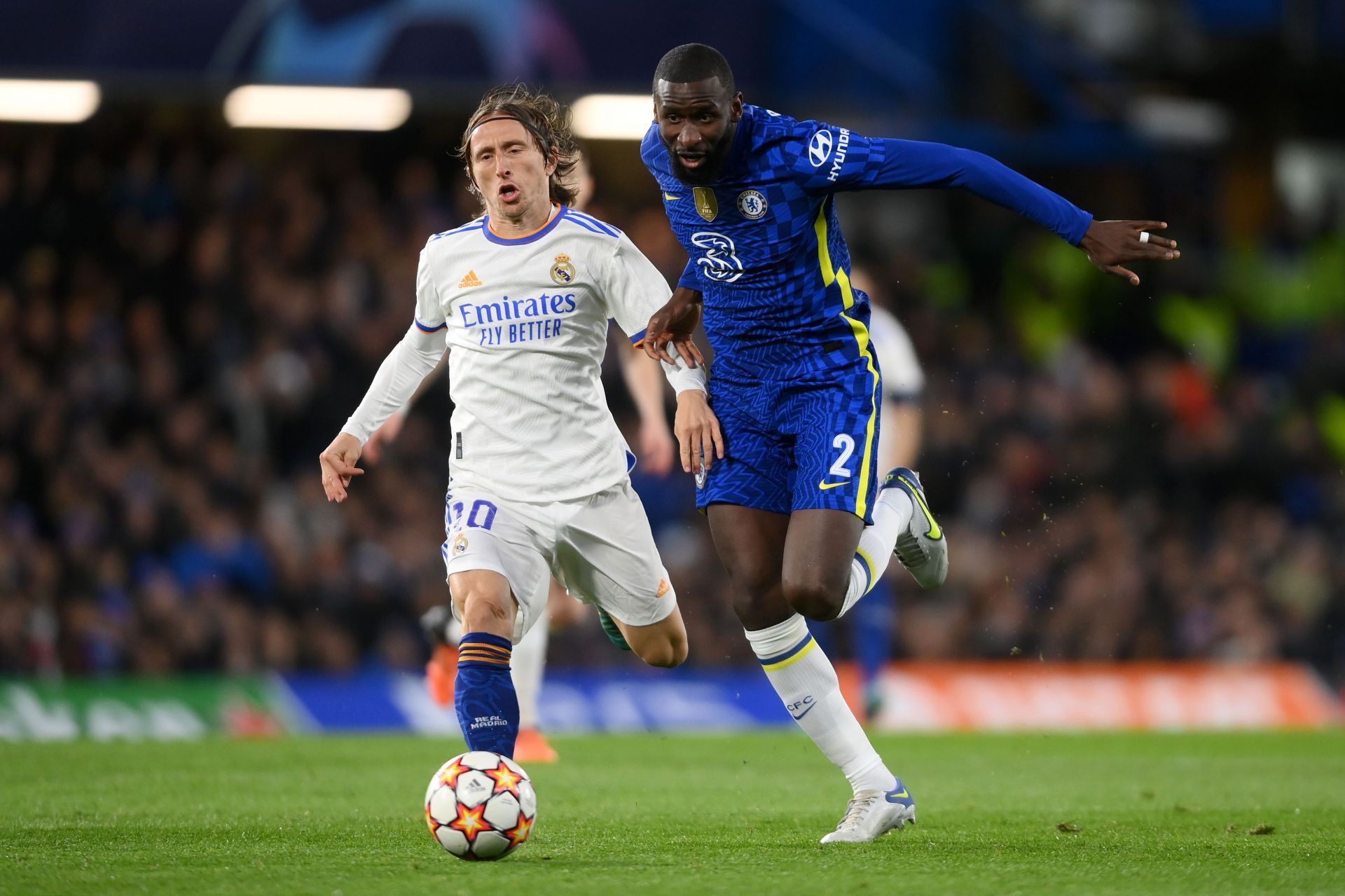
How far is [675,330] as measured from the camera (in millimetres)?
5477

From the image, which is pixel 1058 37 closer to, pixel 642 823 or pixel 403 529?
pixel 403 529

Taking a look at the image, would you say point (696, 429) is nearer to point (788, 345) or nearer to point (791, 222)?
point (788, 345)

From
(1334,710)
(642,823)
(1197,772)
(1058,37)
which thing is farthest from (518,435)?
(1058,37)

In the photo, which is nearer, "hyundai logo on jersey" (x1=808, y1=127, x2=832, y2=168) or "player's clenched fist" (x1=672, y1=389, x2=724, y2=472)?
"hyundai logo on jersey" (x1=808, y1=127, x2=832, y2=168)

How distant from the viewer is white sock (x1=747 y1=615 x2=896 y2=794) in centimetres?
538

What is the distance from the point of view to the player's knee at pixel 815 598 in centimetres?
513

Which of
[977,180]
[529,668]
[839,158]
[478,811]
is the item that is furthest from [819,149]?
[529,668]

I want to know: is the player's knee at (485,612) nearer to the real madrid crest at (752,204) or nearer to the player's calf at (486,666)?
the player's calf at (486,666)

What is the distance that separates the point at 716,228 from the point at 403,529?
29.3ft

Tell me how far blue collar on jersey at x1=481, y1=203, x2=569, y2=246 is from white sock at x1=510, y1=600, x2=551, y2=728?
2.73m

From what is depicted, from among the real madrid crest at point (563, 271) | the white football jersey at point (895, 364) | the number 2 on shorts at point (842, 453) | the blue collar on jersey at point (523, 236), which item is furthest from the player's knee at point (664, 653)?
the white football jersey at point (895, 364)

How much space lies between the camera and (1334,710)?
13.9 metres

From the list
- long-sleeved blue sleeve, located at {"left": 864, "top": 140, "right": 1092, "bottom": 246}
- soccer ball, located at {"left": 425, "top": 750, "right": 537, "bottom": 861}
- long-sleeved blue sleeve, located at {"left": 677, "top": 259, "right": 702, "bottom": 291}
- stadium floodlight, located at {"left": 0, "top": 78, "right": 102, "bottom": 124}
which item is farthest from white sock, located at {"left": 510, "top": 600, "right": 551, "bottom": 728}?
stadium floodlight, located at {"left": 0, "top": 78, "right": 102, "bottom": 124}

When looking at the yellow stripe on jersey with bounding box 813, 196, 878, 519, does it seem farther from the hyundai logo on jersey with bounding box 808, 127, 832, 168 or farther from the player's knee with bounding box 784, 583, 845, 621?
the player's knee with bounding box 784, 583, 845, 621
